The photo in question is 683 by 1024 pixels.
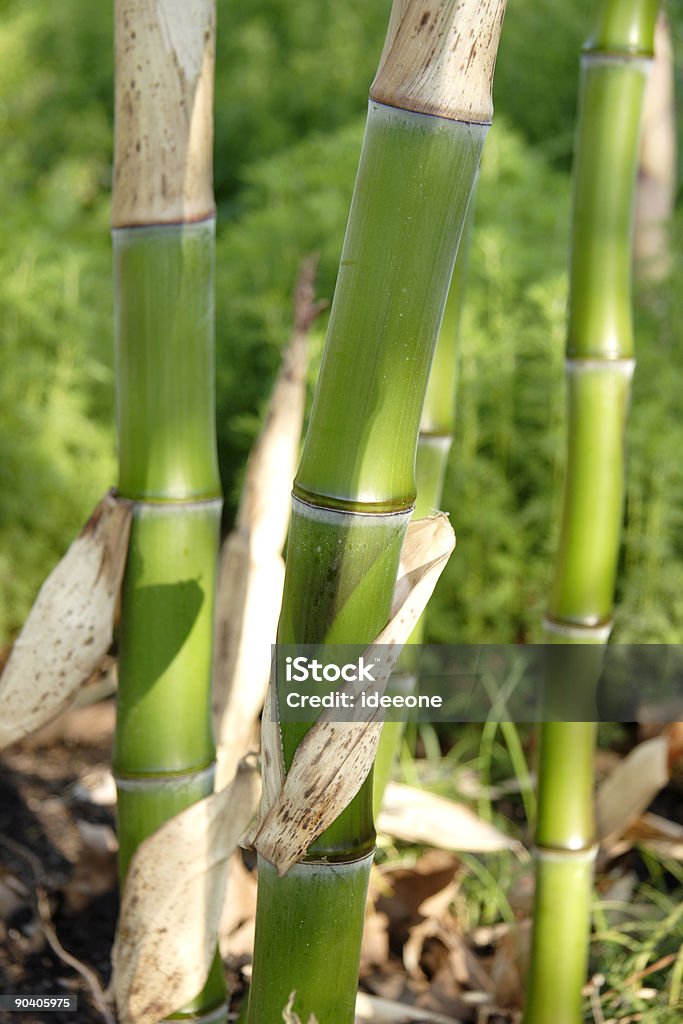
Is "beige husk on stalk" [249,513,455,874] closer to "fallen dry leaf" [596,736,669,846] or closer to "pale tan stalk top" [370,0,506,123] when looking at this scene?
"pale tan stalk top" [370,0,506,123]

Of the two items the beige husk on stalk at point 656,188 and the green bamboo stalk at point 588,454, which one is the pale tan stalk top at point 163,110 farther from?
the beige husk on stalk at point 656,188

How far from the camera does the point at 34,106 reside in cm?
252

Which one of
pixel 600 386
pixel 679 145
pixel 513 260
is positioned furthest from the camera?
pixel 679 145

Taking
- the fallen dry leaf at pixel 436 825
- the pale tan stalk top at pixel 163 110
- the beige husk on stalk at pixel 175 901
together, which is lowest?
the fallen dry leaf at pixel 436 825

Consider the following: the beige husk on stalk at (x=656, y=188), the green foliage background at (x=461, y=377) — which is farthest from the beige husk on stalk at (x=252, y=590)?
the beige husk on stalk at (x=656, y=188)

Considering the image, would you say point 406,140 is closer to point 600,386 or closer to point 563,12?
point 600,386

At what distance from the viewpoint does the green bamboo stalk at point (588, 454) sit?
0.74 m

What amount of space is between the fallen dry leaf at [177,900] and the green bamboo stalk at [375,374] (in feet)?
0.44

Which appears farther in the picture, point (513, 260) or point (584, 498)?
point (513, 260)

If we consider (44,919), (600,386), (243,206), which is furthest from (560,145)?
(44,919)

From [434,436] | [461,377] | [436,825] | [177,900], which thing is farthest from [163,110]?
[461,377]

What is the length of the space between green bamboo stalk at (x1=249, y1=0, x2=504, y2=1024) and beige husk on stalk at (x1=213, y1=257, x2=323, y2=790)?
0.83ft

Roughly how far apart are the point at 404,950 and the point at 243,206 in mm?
1718

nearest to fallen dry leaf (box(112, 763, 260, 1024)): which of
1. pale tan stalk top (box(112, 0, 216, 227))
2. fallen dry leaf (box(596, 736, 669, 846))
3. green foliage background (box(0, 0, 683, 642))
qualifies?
pale tan stalk top (box(112, 0, 216, 227))
